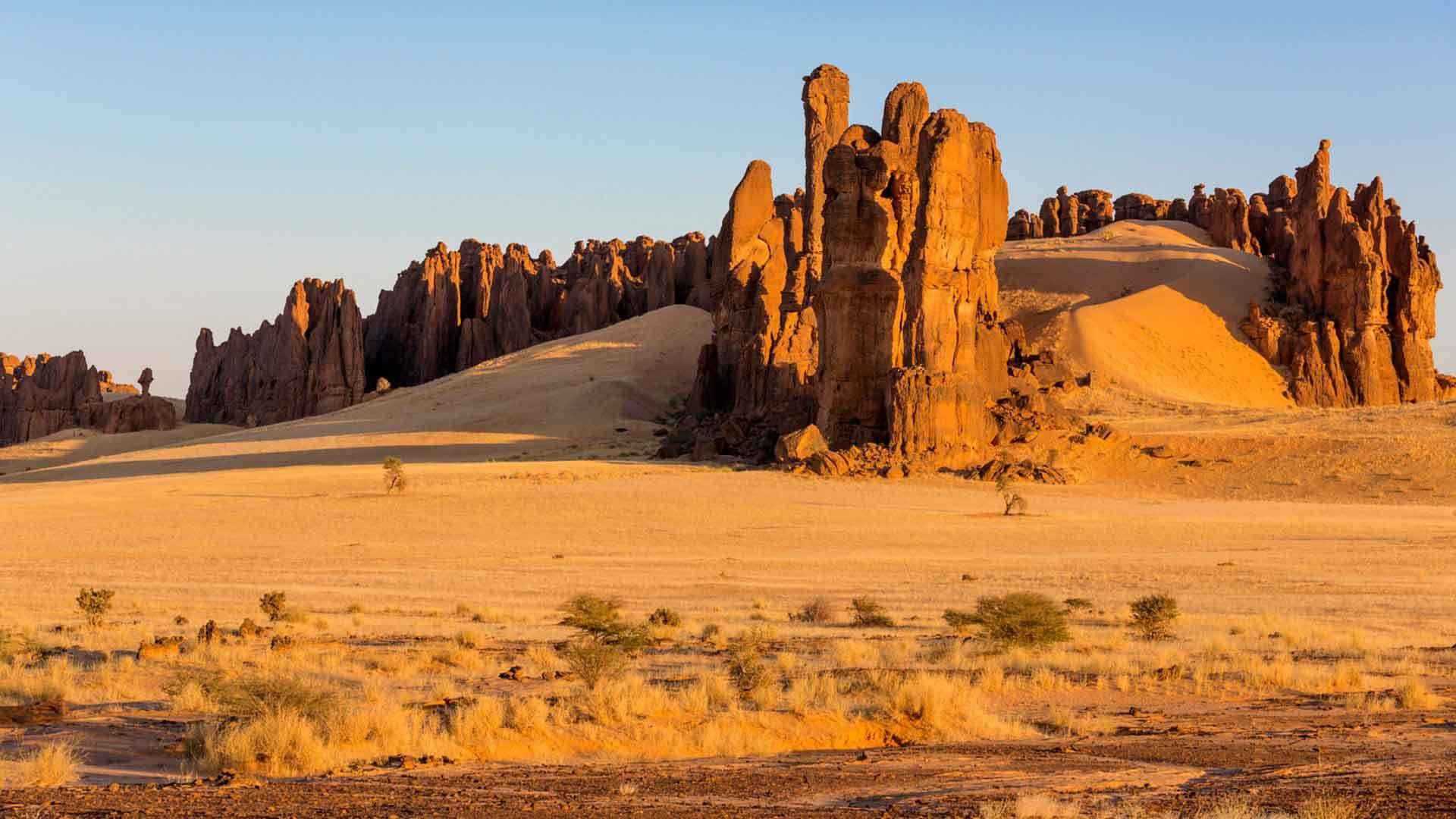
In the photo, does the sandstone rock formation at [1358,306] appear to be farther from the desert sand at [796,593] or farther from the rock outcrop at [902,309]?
the rock outcrop at [902,309]

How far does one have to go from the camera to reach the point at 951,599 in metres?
23.3

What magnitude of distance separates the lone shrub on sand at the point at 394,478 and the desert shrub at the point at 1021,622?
94.5 feet

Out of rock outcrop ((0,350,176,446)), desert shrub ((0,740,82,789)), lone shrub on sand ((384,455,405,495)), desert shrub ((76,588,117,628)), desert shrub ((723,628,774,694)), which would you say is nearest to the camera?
desert shrub ((0,740,82,789))

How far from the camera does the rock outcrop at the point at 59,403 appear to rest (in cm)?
9525

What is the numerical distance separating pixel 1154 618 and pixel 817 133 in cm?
4281

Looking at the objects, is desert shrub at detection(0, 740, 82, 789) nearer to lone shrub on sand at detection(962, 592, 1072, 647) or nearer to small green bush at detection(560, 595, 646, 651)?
small green bush at detection(560, 595, 646, 651)

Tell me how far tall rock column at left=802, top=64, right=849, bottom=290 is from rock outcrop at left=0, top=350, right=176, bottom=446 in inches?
2093

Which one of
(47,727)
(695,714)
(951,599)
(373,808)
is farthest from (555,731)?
(951,599)

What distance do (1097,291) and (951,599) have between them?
63.3 meters

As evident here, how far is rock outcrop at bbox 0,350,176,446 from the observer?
95.2m

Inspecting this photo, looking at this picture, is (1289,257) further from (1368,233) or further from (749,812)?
(749,812)

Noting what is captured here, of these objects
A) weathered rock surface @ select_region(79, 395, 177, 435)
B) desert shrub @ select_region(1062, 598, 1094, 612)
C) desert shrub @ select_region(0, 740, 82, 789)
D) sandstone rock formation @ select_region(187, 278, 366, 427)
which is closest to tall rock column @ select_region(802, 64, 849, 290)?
desert shrub @ select_region(1062, 598, 1094, 612)

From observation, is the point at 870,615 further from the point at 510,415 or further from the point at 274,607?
the point at 510,415

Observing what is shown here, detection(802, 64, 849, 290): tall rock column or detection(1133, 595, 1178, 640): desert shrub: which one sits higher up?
detection(802, 64, 849, 290): tall rock column
